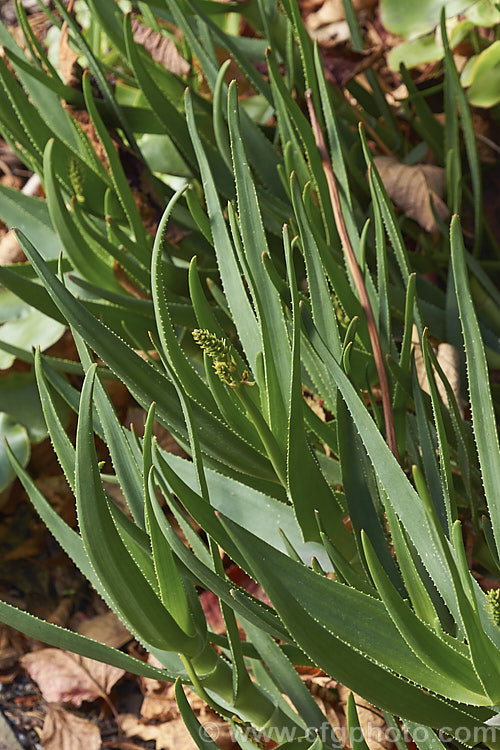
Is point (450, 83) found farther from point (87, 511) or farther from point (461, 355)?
point (87, 511)

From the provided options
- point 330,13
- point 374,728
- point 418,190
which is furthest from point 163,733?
point 330,13

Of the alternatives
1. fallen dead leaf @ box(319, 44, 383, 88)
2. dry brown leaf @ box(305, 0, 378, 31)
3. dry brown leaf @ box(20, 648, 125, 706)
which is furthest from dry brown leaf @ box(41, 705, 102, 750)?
dry brown leaf @ box(305, 0, 378, 31)

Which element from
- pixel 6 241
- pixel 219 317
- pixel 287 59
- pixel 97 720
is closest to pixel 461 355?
pixel 219 317

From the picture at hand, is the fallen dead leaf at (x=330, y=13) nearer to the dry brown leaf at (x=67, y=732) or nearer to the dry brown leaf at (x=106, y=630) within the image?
the dry brown leaf at (x=106, y=630)

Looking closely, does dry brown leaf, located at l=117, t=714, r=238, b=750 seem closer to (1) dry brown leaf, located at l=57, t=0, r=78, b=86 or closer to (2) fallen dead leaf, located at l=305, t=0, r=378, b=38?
(1) dry brown leaf, located at l=57, t=0, r=78, b=86

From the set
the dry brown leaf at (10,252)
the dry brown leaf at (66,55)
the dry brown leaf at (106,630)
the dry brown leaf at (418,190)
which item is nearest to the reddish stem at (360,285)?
the dry brown leaf at (418,190)

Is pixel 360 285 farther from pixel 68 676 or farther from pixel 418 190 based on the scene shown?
pixel 68 676
